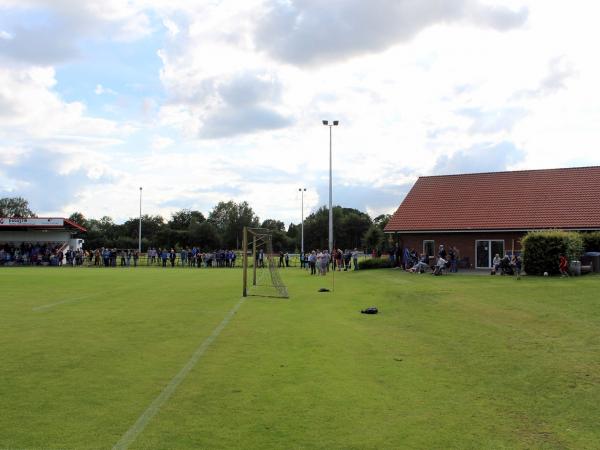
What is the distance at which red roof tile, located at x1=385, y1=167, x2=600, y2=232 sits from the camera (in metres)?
33.2

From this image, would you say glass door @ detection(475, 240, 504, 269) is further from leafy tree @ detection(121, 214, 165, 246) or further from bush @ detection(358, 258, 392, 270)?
leafy tree @ detection(121, 214, 165, 246)

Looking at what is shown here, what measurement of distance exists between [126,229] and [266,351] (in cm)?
13293

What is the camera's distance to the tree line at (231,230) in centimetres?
10606

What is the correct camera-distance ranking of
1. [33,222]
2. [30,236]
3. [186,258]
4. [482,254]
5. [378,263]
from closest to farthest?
[482,254], [378,263], [186,258], [33,222], [30,236]

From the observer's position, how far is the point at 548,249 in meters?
24.3

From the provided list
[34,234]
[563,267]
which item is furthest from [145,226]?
[563,267]

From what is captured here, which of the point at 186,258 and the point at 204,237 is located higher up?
the point at 204,237

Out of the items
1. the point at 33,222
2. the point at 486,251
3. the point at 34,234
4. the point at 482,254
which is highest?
the point at 33,222

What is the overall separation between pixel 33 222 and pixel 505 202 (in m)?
40.8

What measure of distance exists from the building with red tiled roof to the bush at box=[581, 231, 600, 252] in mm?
4900

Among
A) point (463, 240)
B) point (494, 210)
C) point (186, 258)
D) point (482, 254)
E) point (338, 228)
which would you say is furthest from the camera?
point (338, 228)

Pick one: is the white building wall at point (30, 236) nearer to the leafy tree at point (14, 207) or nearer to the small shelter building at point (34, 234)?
the small shelter building at point (34, 234)

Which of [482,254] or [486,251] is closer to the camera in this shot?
[486,251]

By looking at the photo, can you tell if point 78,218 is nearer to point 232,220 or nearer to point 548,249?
point 232,220
